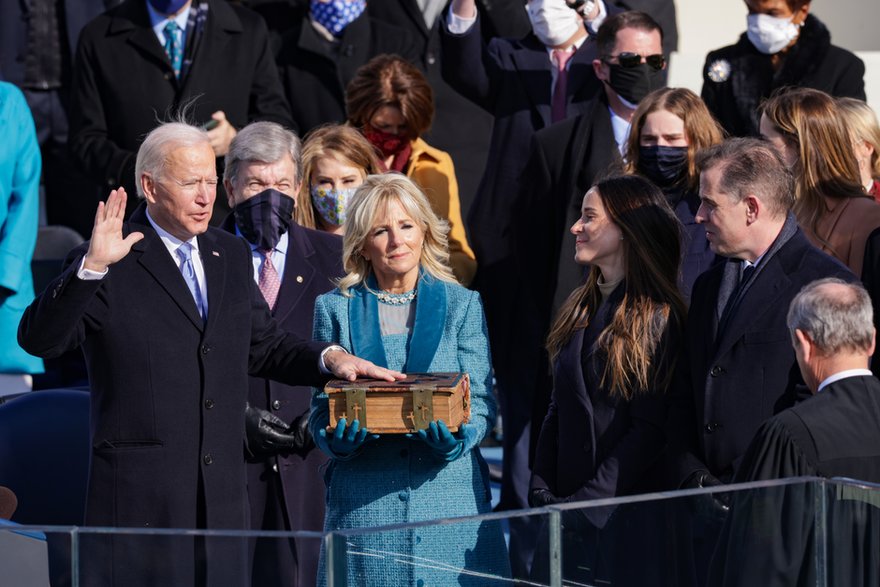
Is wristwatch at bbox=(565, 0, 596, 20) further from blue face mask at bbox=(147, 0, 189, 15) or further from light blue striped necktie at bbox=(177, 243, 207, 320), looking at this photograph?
light blue striped necktie at bbox=(177, 243, 207, 320)

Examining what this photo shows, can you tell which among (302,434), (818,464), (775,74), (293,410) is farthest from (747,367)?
(775,74)

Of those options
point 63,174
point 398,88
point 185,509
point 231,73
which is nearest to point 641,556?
point 185,509

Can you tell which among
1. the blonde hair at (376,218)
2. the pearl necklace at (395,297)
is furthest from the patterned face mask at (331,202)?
the pearl necklace at (395,297)

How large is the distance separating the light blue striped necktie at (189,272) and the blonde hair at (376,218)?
481 mm

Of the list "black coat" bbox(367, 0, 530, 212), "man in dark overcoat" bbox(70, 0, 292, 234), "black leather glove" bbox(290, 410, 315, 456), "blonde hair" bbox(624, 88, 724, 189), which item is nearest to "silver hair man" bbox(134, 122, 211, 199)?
"black leather glove" bbox(290, 410, 315, 456)

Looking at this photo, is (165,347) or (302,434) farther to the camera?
(302,434)

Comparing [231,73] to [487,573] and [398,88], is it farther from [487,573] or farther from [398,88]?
[487,573]

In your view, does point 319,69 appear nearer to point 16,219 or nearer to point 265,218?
point 16,219

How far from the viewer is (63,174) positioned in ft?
26.3

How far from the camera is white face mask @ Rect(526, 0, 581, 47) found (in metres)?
6.78

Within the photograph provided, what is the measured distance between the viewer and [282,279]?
545 cm

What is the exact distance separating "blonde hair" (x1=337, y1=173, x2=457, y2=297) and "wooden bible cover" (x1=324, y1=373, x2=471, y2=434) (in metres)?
0.56

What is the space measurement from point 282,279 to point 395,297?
33.9 inches

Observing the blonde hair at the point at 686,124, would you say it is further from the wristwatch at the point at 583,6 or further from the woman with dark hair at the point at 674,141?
the wristwatch at the point at 583,6
